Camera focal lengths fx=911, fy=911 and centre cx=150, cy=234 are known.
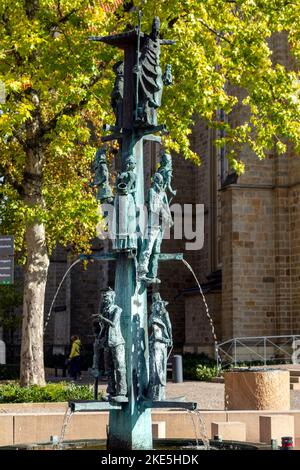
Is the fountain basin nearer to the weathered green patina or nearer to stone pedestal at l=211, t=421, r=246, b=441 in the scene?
stone pedestal at l=211, t=421, r=246, b=441

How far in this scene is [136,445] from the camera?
9820 millimetres

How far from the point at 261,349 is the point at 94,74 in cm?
1266

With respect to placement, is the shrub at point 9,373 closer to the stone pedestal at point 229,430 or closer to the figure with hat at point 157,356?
the stone pedestal at point 229,430

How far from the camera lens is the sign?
18.1 m

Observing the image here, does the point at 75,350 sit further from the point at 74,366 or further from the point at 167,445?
the point at 167,445

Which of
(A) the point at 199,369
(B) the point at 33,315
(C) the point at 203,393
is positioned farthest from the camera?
(A) the point at 199,369

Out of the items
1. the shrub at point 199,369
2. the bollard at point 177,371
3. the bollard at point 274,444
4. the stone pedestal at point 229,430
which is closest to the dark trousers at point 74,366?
the shrub at point 199,369

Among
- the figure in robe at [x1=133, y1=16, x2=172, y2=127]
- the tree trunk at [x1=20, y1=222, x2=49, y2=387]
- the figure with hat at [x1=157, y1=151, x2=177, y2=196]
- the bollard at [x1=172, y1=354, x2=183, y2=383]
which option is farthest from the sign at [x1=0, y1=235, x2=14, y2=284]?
the figure in robe at [x1=133, y1=16, x2=172, y2=127]

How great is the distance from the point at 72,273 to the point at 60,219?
24650 millimetres

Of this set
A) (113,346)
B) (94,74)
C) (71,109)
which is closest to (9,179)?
(71,109)

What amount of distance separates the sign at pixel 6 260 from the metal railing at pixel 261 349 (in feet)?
31.4

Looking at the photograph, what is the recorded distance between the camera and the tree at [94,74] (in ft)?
58.8

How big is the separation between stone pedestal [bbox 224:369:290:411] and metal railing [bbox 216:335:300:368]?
390 inches

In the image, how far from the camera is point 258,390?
15.9m
